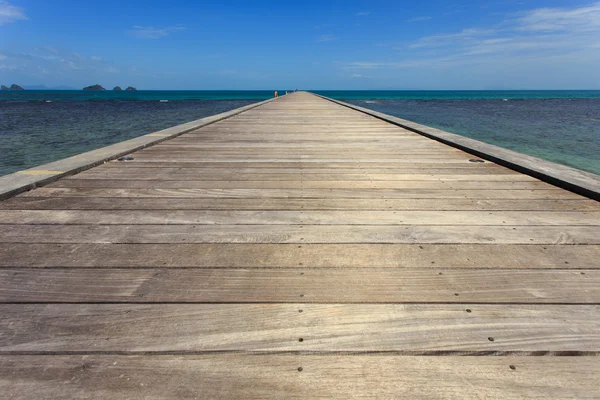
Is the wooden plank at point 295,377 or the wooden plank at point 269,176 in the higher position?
the wooden plank at point 269,176

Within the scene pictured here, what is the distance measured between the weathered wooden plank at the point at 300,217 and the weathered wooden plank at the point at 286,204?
8 cm

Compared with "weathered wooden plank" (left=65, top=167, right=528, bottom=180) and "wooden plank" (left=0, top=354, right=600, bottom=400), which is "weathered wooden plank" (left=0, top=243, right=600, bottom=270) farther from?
"weathered wooden plank" (left=65, top=167, right=528, bottom=180)

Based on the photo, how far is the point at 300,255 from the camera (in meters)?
1.66

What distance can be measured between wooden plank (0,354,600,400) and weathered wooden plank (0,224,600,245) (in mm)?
816

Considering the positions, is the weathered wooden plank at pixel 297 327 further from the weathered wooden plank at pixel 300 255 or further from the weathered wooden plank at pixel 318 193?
the weathered wooden plank at pixel 318 193

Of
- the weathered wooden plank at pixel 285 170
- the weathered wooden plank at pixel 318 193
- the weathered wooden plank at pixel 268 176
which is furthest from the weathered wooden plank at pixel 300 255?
the weathered wooden plank at pixel 285 170

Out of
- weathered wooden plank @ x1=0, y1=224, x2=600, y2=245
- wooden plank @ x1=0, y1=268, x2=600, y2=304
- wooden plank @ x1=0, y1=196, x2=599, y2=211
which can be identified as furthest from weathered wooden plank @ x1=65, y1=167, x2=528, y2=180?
wooden plank @ x1=0, y1=268, x2=600, y2=304

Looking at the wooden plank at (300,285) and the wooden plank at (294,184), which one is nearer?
the wooden plank at (300,285)

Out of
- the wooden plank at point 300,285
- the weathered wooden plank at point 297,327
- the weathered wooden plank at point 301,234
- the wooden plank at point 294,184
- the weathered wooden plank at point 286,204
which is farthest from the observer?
the wooden plank at point 294,184

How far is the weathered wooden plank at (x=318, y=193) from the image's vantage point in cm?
252

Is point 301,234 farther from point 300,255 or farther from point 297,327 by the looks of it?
point 297,327

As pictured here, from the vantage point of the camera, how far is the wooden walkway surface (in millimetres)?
976

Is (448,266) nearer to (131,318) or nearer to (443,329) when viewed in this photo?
(443,329)

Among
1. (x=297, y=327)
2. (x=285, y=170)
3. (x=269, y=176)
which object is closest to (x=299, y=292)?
(x=297, y=327)
